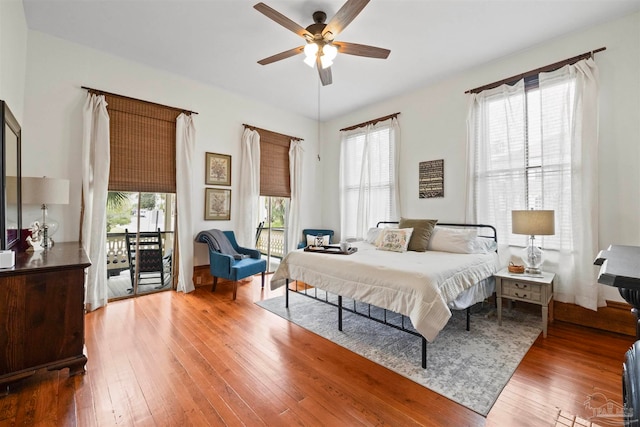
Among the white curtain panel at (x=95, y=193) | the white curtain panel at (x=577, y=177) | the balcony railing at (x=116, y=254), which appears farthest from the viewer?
the balcony railing at (x=116, y=254)

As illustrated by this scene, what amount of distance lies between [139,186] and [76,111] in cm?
109

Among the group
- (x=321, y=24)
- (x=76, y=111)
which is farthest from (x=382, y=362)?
(x=76, y=111)

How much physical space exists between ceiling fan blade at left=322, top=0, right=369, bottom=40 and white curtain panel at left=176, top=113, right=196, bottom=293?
2.64m

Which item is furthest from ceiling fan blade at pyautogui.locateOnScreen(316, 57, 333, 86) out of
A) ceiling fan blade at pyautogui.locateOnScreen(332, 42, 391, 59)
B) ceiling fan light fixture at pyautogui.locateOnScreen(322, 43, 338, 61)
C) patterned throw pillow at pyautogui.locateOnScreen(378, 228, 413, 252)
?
patterned throw pillow at pyautogui.locateOnScreen(378, 228, 413, 252)

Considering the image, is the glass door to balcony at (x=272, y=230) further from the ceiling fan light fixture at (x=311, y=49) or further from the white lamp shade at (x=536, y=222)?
the white lamp shade at (x=536, y=222)

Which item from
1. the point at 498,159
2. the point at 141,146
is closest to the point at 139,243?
the point at 141,146

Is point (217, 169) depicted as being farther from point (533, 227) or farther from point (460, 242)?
point (533, 227)

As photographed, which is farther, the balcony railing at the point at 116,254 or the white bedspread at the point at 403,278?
the balcony railing at the point at 116,254

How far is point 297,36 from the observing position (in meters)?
3.12

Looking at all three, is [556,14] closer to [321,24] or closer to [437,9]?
[437,9]

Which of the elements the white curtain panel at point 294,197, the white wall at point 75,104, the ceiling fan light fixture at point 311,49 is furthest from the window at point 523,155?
the white wall at point 75,104

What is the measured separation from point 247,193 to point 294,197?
3.53ft

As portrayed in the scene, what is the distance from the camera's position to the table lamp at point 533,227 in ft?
9.20

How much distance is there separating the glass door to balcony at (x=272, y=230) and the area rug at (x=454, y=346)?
6.40 feet
